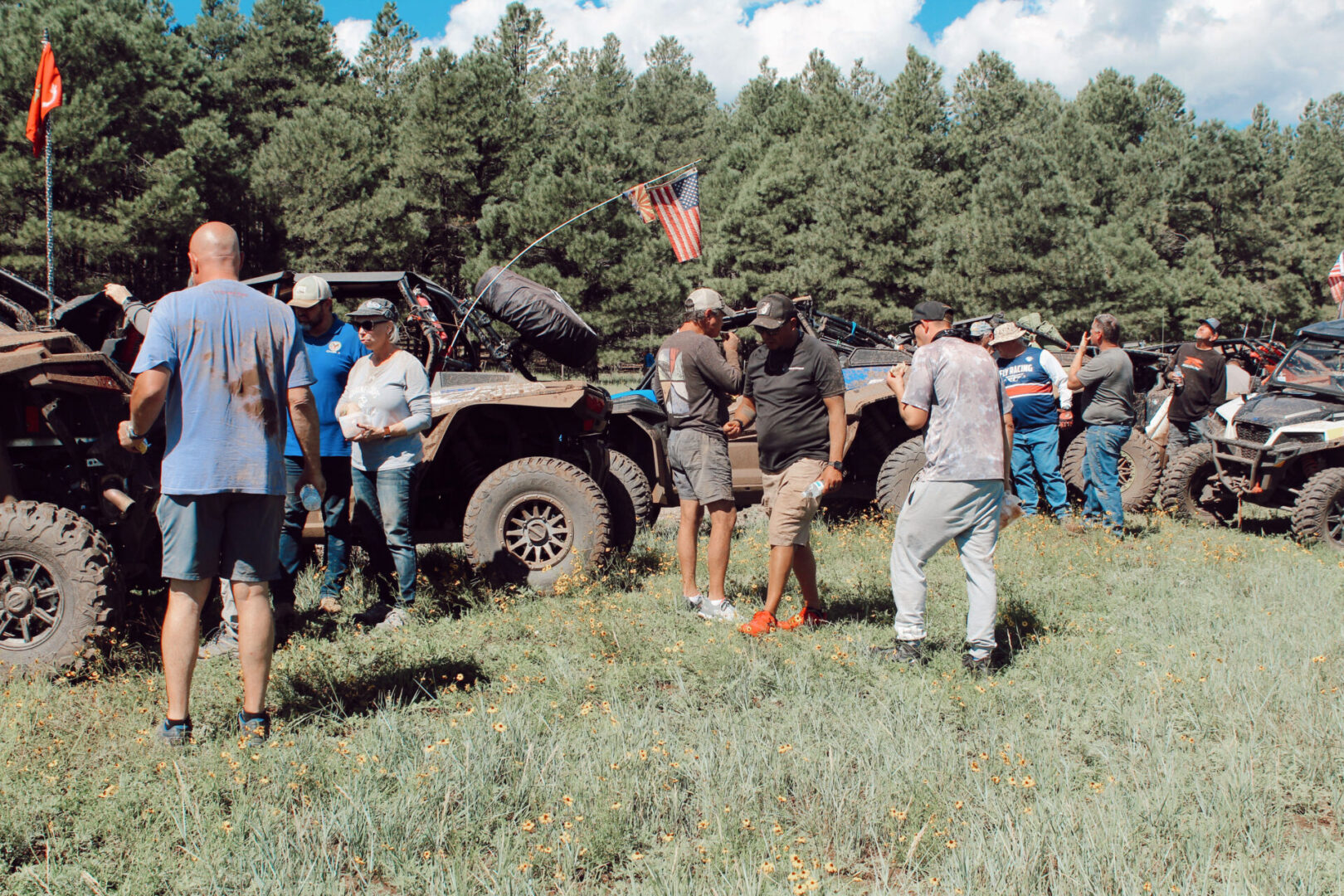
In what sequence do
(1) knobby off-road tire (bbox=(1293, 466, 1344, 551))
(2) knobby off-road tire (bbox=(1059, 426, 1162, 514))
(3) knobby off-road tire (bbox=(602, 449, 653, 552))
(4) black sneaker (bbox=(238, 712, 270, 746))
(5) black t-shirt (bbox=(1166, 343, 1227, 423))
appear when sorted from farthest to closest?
1. (5) black t-shirt (bbox=(1166, 343, 1227, 423))
2. (2) knobby off-road tire (bbox=(1059, 426, 1162, 514))
3. (1) knobby off-road tire (bbox=(1293, 466, 1344, 551))
4. (3) knobby off-road tire (bbox=(602, 449, 653, 552))
5. (4) black sneaker (bbox=(238, 712, 270, 746))

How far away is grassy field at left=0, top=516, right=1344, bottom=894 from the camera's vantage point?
8.54 ft

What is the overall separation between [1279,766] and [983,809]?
45.0 inches

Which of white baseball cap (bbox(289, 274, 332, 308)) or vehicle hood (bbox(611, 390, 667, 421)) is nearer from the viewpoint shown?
white baseball cap (bbox(289, 274, 332, 308))

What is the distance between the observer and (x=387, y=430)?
4.77 metres

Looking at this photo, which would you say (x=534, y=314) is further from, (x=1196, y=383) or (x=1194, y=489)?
(x=1196, y=383)

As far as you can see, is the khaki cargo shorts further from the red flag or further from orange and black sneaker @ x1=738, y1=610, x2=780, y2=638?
the red flag

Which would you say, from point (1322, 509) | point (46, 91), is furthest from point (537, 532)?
point (46, 91)

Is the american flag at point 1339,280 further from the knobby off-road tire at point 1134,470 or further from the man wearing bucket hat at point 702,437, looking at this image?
the man wearing bucket hat at point 702,437

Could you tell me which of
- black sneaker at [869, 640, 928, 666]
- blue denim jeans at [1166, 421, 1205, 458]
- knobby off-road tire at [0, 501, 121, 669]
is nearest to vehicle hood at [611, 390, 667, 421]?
black sneaker at [869, 640, 928, 666]

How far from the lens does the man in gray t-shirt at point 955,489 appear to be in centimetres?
418

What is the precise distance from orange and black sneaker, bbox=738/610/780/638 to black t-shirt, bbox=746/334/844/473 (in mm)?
733

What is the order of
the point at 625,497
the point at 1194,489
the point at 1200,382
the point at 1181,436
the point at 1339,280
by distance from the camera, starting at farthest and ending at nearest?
the point at 1339,280 < the point at 1181,436 < the point at 1200,382 < the point at 1194,489 < the point at 625,497

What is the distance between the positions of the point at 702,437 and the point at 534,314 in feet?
7.74

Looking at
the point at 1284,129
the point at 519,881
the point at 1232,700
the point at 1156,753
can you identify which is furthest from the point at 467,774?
the point at 1284,129
